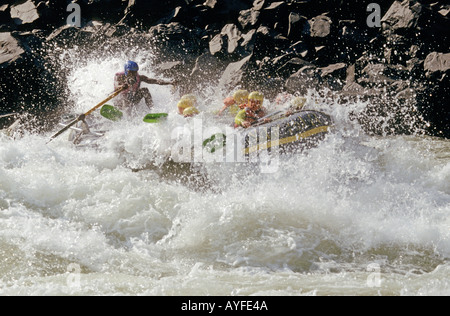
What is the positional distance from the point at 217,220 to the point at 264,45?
256 inches

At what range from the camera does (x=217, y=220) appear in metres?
5.61

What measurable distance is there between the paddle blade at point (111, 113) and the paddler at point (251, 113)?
7.61 ft

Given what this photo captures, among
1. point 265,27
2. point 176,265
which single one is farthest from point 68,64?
point 176,265

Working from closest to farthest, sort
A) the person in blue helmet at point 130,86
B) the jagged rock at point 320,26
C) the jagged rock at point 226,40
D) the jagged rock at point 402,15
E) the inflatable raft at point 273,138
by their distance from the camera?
the inflatable raft at point 273,138, the person in blue helmet at point 130,86, the jagged rock at point 402,15, the jagged rock at point 320,26, the jagged rock at point 226,40

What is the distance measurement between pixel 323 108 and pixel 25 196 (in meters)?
4.82

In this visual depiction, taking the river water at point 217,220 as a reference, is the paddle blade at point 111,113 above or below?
above

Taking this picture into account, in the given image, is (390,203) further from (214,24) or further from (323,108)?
(214,24)

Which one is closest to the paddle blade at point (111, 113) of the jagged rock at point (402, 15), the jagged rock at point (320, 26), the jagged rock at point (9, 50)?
the jagged rock at point (9, 50)

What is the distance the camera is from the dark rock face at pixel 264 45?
9.46 metres

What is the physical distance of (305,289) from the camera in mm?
4180

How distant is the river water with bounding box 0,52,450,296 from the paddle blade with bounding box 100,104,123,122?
0.38m

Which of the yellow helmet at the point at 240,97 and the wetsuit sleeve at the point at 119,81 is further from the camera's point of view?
the wetsuit sleeve at the point at 119,81

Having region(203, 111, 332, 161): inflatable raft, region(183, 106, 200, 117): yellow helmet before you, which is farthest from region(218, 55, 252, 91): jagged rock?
region(203, 111, 332, 161): inflatable raft

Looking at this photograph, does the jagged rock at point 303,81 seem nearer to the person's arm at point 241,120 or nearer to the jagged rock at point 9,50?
the person's arm at point 241,120
